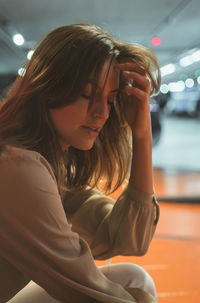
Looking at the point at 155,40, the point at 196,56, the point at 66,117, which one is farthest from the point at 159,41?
the point at 66,117

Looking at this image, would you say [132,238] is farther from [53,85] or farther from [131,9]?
[131,9]

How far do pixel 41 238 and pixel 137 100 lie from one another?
0.46 meters

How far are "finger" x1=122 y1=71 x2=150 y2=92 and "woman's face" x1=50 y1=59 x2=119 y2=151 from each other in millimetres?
34

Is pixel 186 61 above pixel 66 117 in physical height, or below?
below

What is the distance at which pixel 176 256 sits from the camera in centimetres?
204

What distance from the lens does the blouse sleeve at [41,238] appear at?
594 mm

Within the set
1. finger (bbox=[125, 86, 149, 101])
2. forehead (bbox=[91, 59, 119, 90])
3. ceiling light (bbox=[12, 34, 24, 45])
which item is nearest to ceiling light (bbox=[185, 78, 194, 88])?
ceiling light (bbox=[12, 34, 24, 45])

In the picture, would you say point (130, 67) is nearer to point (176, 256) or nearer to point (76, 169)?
point (76, 169)

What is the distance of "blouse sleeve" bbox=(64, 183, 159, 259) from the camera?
37.9 inches

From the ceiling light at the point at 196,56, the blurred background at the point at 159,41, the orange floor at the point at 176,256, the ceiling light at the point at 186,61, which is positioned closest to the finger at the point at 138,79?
the blurred background at the point at 159,41

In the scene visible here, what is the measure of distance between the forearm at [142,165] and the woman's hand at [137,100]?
0.06 ft

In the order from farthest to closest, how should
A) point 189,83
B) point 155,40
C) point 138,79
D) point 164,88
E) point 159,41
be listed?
1. point 189,83
2. point 164,88
3. point 159,41
4. point 155,40
5. point 138,79

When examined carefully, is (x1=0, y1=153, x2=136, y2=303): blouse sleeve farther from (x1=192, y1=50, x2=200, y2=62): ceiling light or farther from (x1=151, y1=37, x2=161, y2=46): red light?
(x1=192, y1=50, x2=200, y2=62): ceiling light

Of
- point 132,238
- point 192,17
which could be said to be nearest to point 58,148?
point 132,238
